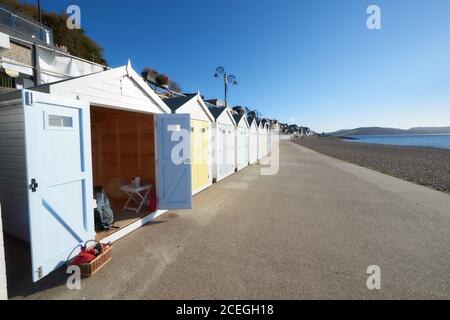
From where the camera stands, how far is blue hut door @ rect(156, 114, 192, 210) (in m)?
5.34

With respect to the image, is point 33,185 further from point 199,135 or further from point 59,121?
point 199,135

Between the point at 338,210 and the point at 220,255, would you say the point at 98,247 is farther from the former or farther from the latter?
the point at 338,210

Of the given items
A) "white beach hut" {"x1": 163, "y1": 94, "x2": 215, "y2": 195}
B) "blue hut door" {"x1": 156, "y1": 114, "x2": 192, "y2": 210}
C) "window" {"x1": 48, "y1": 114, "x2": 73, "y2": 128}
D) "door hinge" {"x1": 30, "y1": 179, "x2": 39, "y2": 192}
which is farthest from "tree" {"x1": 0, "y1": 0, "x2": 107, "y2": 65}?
"door hinge" {"x1": 30, "y1": 179, "x2": 39, "y2": 192}

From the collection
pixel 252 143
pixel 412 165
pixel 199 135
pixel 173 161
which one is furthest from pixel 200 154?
pixel 412 165

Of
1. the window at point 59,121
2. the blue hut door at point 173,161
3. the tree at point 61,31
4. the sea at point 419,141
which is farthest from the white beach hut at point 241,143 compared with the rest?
the sea at point 419,141

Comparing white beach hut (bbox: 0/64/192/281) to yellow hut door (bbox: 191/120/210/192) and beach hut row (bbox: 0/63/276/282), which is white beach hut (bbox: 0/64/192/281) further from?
yellow hut door (bbox: 191/120/210/192)

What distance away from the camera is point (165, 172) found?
545 centimetres

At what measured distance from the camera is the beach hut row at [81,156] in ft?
9.26

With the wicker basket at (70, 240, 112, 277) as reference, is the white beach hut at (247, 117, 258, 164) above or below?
above

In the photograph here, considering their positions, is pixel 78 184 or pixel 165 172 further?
pixel 165 172

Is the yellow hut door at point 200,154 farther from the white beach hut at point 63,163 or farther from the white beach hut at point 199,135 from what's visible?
the white beach hut at point 63,163
